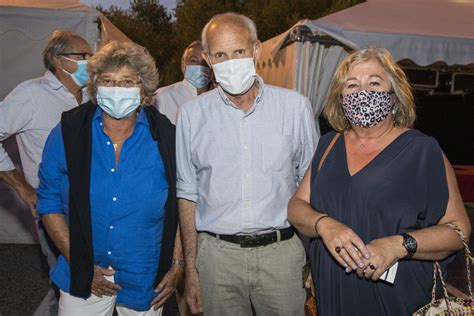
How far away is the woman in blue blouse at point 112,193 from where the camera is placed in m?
2.65

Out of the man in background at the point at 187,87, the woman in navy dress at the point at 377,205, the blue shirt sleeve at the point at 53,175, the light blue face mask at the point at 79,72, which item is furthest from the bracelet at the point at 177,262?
the man in background at the point at 187,87

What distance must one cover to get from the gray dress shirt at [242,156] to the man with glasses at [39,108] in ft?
4.61

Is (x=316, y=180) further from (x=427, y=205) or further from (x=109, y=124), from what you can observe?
(x=109, y=124)

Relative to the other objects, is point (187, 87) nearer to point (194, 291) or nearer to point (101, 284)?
point (194, 291)

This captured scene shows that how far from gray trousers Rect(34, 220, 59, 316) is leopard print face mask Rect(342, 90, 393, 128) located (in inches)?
76.7

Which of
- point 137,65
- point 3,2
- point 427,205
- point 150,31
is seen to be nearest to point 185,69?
point 3,2

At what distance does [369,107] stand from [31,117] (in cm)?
253

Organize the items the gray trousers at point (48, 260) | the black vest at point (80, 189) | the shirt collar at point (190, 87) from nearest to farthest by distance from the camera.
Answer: the black vest at point (80, 189) < the gray trousers at point (48, 260) < the shirt collar at point (190, 87)

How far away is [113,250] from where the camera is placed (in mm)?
2711

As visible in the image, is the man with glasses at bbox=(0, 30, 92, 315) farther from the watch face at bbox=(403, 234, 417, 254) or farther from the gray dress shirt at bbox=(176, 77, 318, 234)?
the watch face at bbox=(403, 234, 417, 254)

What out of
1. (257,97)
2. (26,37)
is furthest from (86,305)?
(26,37)

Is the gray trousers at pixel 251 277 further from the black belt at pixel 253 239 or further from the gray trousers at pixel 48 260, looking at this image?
the gray trousers at pixel 48 260

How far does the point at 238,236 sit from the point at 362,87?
3.33 ft

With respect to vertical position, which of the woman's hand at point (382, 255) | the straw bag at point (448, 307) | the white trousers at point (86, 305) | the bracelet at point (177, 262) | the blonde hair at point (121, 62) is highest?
the blonde hair at point (121, 62)
